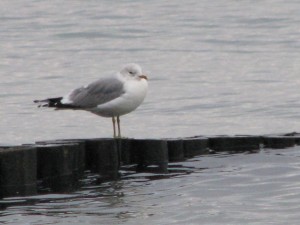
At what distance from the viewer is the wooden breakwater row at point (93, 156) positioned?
10.8 meters

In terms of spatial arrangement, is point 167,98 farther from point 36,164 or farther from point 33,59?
point 36,164

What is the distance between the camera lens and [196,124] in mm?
16906

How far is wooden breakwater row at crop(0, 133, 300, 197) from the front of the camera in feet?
35.3

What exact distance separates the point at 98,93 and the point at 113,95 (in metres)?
0.22

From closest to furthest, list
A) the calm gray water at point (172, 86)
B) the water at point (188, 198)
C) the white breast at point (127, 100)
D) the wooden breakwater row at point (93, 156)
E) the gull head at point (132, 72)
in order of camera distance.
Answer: the water at point (188, 198) < the calm gray water at point (172, 86) < the wooden breakwater row at point (93, 156) < the white breast at point (127, 100) < the gull head at point (132, 72)

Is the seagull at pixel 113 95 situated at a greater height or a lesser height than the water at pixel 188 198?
greater

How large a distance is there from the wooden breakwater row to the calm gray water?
0.40m

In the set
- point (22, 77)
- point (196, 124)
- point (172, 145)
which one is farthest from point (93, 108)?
point (22, 77)

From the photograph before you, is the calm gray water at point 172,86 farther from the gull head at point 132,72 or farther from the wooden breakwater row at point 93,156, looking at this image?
the gull head at point 132,72

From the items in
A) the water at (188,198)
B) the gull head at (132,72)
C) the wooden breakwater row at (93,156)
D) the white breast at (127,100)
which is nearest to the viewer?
the water at (188,198)

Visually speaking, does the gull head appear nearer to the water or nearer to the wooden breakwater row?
the wooden breakwater row

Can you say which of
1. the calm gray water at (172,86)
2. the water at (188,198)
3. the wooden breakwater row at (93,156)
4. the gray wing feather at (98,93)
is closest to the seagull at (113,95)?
the gray wing feather at (98,93)

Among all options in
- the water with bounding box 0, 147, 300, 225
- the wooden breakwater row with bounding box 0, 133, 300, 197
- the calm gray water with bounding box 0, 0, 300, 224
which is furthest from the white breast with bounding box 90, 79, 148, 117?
the calm gray water with bounding box 0, 0, 300, 224

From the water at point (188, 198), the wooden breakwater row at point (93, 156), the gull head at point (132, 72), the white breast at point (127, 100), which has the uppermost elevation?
the gull head at point (132, 72)
